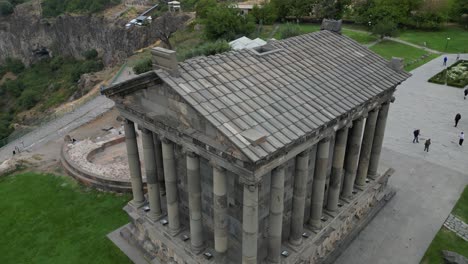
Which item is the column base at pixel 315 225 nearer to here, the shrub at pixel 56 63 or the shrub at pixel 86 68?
the shrub at pixel 86 68

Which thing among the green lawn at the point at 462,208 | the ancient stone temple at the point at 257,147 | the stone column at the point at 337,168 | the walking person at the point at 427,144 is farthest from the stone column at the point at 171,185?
the walking person at the point at 427,144

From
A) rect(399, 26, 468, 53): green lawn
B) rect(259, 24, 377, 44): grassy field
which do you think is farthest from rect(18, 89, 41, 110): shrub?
rect(399, 26, 468, 53): green lawn

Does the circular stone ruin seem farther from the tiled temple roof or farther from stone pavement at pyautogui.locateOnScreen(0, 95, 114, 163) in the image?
the tiled temple roof

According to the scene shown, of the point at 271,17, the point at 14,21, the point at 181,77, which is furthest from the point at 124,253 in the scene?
the point at 14,21

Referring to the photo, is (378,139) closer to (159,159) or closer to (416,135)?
(159,159)

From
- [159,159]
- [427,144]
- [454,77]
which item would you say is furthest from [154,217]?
[454,77]
